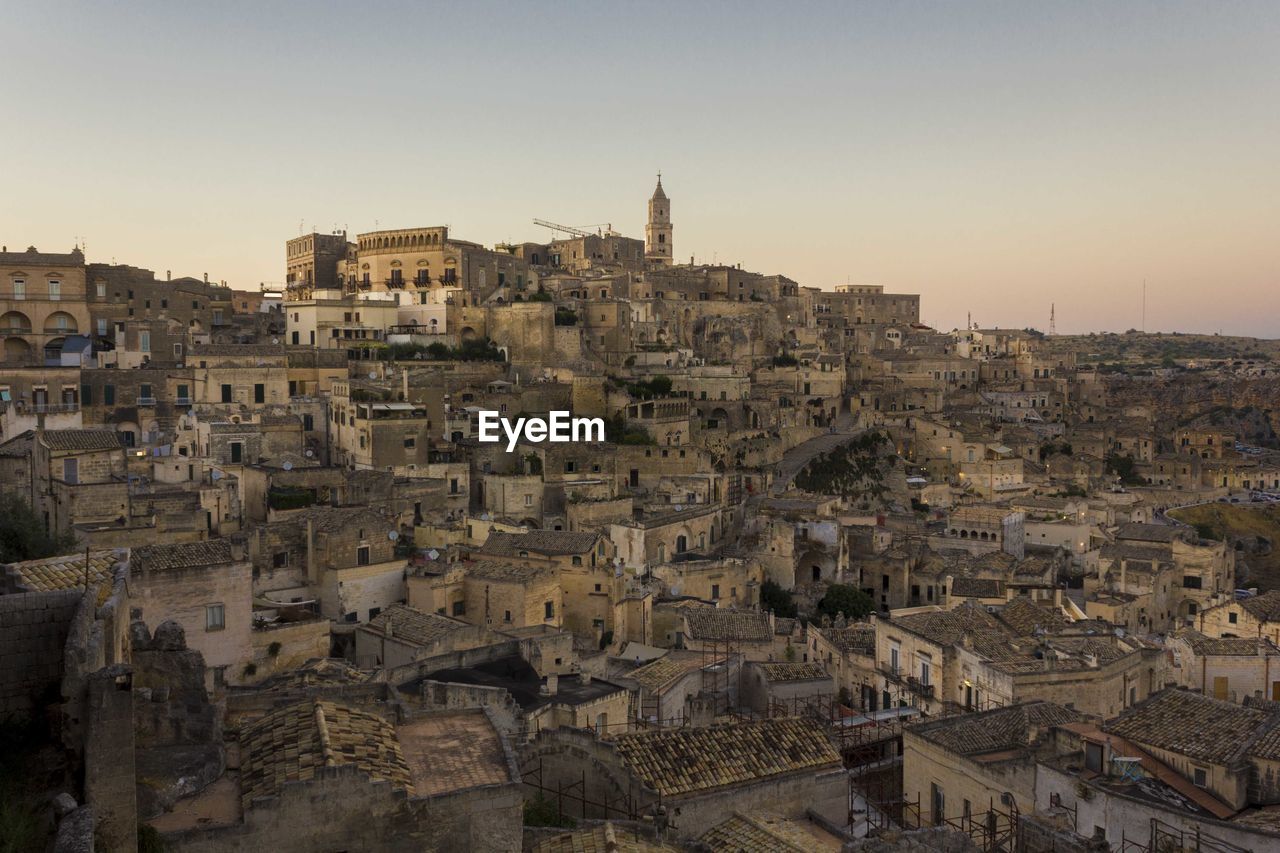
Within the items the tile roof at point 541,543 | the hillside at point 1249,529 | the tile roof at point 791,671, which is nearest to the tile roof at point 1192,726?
the tile roof at point 791,671

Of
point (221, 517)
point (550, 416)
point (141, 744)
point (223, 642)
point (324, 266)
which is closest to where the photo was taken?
point (141, 744)

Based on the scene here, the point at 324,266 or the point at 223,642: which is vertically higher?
the point at 324,266

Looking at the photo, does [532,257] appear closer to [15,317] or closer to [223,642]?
[15,317]

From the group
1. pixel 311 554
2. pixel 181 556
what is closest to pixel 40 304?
pixel 311 554

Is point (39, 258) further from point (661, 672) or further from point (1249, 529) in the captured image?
point (1249, 529)

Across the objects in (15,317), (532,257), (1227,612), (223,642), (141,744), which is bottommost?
(1227,612)

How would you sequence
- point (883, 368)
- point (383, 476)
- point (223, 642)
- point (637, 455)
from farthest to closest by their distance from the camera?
point (883, 368)
point (637, 455)
point (383, 476)
point (223, 642)

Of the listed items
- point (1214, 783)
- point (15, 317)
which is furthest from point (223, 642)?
point (15, 317)
